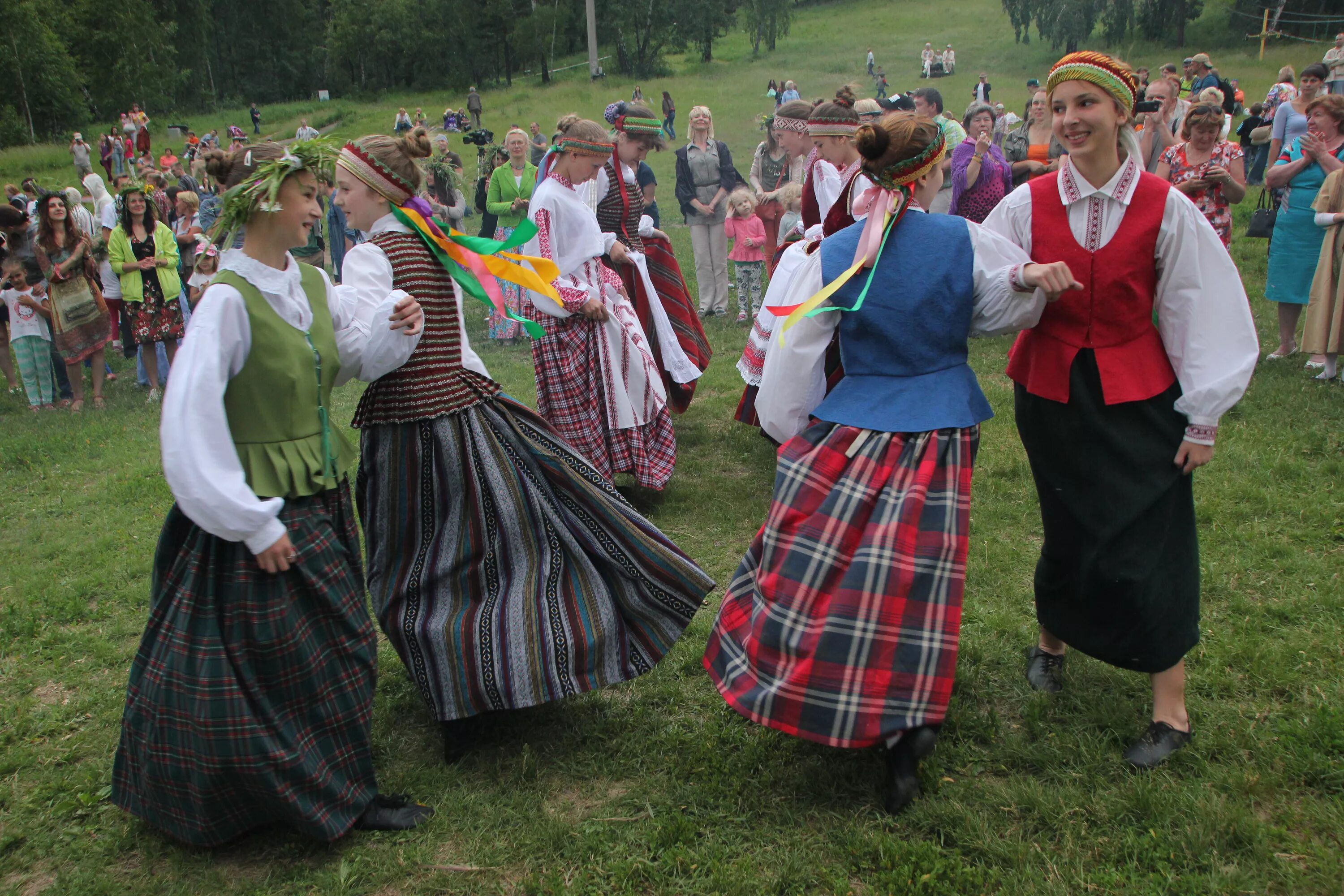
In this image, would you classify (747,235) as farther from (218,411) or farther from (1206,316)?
(218,411)

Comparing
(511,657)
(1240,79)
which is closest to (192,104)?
(1240,79)

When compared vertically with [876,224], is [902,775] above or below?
below

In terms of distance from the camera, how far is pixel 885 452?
2582 mm

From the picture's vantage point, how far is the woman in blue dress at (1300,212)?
21.0 ft

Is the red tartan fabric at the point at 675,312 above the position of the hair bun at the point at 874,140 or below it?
below

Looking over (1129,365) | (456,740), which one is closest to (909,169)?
(1129,365)

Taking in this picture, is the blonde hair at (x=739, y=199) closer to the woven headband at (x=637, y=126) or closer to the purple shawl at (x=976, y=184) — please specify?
the purple shawl at (x=976, y=184)

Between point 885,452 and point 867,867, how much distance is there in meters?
1.07

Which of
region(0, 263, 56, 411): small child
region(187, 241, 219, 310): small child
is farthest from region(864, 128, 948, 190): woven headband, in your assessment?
region(0, 263, 56, 411): small child

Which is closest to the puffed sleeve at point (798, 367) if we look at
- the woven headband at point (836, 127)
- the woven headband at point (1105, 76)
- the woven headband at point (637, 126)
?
the woven headband at point (1105, 76)

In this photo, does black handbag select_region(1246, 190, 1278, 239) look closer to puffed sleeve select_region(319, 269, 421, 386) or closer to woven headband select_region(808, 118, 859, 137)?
woven headband select_region(808, 118, 859, 137)

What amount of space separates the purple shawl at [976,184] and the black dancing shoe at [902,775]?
17.1 ft

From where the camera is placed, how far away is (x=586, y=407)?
5062 mm

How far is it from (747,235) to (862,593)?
7070mm
